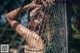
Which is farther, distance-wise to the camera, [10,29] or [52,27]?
[10,29]

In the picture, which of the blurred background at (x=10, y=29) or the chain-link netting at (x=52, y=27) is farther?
the blurred background at (x=10, y=29)

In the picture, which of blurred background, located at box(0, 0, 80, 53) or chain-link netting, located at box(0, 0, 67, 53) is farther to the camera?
blurred background, located at box(0, 0, 80, 53)

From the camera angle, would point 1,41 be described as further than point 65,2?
Yes

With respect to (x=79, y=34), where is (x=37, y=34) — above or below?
above

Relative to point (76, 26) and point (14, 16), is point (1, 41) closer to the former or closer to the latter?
point (14, 16)

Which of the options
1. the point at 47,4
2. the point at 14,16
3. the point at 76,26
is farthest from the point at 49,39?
the point at 76,26

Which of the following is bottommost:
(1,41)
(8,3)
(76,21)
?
(1,41)

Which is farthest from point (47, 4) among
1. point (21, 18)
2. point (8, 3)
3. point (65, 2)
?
point (8, 3)

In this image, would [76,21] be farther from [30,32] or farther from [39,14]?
[39,14]

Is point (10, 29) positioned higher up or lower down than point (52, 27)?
lower down

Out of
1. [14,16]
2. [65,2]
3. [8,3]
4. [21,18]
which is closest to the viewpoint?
[65,2]

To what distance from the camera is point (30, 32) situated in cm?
106

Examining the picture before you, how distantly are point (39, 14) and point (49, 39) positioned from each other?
12 centimetres

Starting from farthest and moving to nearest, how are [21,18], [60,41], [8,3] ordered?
1. [8,3]
2. [21,18]
3. [60,41]
